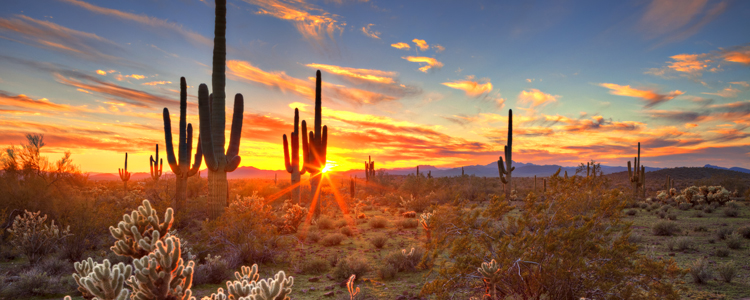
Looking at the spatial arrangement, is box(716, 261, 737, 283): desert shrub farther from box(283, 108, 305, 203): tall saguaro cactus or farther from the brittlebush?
box(283, 108, 305, 203): tall saguaro cactus

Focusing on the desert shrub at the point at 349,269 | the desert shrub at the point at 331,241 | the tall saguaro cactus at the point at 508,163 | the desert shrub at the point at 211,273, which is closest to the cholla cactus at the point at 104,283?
the desert shrub at the point at 211,273

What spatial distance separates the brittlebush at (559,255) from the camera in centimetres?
497

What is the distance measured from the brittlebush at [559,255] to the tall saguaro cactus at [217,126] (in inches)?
374

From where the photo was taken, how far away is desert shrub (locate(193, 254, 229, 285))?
25.3 ft

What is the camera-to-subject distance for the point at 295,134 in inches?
813

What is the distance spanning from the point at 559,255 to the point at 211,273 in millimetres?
7450

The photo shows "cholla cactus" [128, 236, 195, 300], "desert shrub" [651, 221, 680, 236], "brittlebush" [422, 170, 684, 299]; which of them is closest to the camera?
"cholla cactus" [128, 236, 195, 300]

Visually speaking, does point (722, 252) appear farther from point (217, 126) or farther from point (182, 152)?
point (182, 152)

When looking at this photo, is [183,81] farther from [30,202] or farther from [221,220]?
[221,220]

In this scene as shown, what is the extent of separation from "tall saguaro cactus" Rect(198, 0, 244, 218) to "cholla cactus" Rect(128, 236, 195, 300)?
1047 centimetres

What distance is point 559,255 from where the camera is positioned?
500 centimetres

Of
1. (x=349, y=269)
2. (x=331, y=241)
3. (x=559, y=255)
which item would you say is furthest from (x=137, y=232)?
(x=331, y=241)

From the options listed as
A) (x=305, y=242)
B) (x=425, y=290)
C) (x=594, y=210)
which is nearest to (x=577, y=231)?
(x=594, y=210)

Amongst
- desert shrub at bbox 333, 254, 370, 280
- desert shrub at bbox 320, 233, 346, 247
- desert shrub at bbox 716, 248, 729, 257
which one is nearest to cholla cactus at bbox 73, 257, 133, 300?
desert shrub at bbox 333, 254, 370, 280
